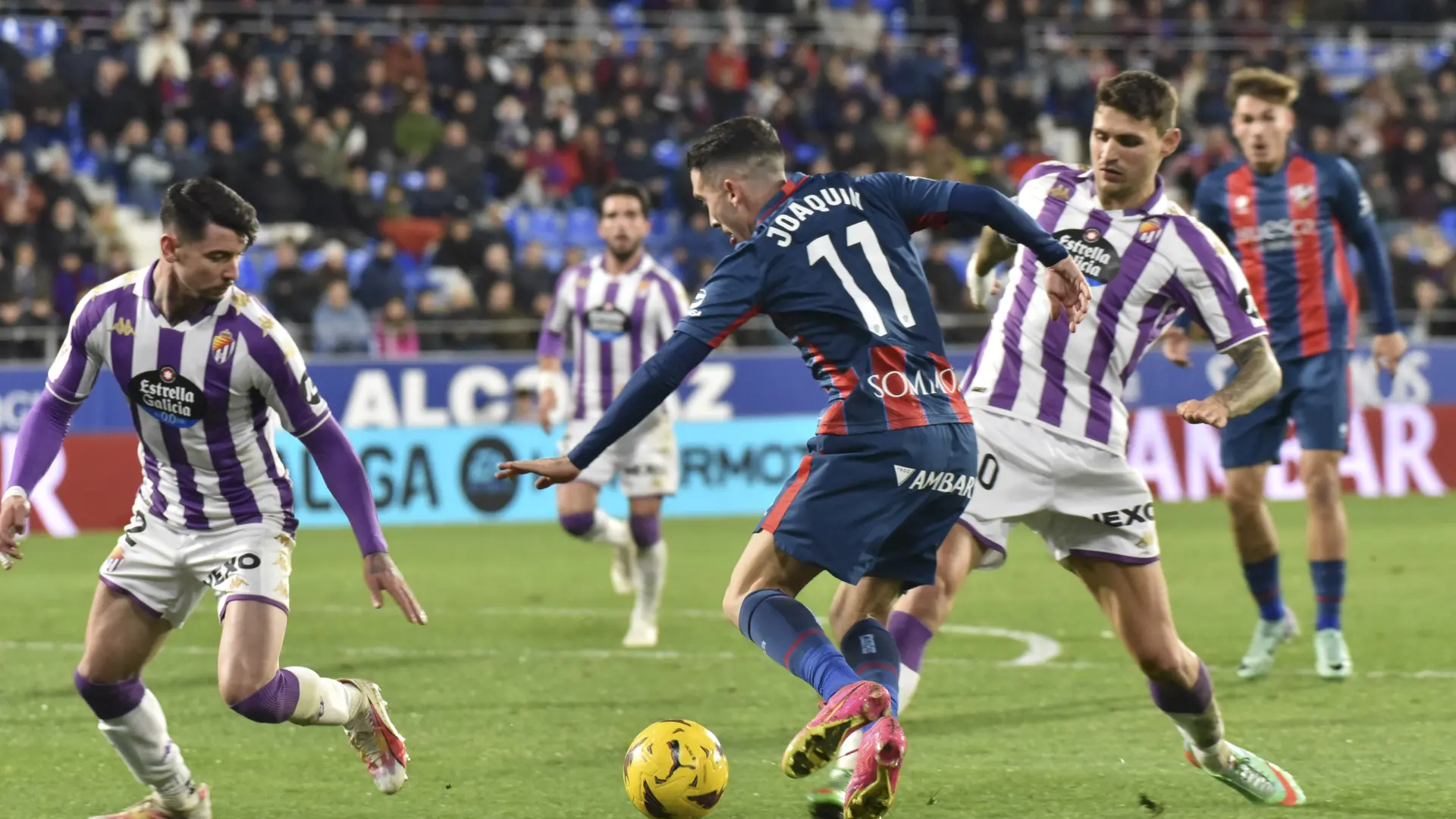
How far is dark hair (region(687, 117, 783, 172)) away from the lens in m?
5.21

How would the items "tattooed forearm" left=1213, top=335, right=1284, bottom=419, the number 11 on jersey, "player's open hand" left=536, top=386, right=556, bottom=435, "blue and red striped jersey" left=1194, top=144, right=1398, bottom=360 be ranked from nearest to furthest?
1. the number 11 on jersey
2. "tattooed forearm" left=1213, top=335, right=1284, bottom=419
3. "blue and red striped jersey" left=1194, top=144, right=1398, bottom=360
4. "player's open hand" left=536, top=386, right=556, bottom=435

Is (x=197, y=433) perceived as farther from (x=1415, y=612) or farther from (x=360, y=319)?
(x=360, y=319)

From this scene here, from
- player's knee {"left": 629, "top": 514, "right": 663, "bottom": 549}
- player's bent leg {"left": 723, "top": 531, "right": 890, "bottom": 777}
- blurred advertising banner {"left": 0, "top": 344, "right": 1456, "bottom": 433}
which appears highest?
player's bent leg {"left": 723, "top": 531, "right": 890, "bottom": 777}

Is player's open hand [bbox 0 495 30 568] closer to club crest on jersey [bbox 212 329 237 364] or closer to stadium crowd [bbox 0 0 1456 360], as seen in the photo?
club crest on jersey [bbox 212 329 237 364]

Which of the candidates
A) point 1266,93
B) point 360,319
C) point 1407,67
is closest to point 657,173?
point 360,319

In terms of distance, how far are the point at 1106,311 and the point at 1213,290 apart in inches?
13.5

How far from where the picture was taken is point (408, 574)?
1303 cm

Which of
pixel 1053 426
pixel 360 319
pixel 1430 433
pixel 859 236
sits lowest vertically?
pixel 1430 433

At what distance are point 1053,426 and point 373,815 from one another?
245cm

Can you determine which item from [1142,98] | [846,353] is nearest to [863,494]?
[846,353]

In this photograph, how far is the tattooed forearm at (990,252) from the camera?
632cm

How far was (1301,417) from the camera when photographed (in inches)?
342

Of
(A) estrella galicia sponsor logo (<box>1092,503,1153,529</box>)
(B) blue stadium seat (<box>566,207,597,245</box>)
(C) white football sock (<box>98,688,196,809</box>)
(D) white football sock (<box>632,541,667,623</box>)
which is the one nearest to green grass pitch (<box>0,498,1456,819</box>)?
(D) white football sock (<box>632,541,667,623</box>)

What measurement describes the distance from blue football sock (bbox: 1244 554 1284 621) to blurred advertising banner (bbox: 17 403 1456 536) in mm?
8207
